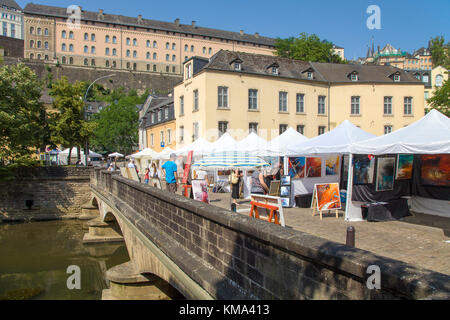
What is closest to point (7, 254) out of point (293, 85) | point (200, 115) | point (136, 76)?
point (200, 115)

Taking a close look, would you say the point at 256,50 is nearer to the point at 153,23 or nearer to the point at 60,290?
the point at 153,23

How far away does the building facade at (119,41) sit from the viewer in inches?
3716

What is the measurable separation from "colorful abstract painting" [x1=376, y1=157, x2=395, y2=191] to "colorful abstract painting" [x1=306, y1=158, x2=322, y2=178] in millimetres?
3499

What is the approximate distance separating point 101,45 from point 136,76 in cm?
1244

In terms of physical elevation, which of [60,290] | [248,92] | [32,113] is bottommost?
[60,290]

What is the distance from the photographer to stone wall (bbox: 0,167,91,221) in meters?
28.3

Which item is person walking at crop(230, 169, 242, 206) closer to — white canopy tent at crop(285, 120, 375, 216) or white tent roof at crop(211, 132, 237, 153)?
white canopy tent at crop(285, 120, 375, 216)

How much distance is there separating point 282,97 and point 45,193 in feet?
71.0

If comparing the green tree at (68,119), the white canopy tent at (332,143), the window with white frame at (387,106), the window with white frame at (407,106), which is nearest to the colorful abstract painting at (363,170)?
the white canopy tent at (332,143)

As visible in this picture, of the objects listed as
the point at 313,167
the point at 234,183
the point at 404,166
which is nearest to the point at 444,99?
the point at 313,167

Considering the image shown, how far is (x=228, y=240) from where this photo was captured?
4.50 m

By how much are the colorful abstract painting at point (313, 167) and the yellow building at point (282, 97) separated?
1575 cm

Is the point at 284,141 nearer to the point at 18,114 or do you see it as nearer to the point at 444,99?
the point at 18,114

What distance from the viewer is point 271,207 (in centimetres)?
671
